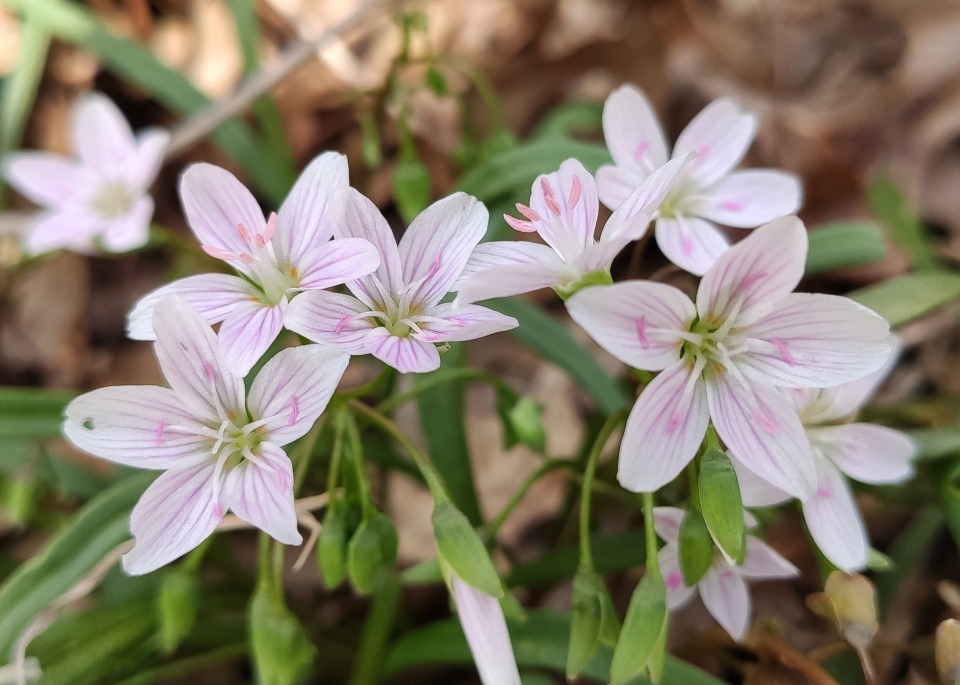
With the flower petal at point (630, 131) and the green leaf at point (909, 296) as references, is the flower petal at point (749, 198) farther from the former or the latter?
the green leaf at point (909, 296)

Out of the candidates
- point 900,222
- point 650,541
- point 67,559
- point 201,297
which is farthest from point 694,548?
point 900,222

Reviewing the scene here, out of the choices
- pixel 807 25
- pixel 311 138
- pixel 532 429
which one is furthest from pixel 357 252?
pixel 807 25

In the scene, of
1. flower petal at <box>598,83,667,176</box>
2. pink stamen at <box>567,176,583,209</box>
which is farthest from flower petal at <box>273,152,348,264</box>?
flower petal at <box>598,83,667,176</box>

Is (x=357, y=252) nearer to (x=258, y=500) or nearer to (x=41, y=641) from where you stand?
(x=258, y=500)

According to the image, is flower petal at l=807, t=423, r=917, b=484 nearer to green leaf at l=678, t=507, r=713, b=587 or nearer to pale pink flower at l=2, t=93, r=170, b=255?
green leaf at l=678, t=507, r=713, b=587

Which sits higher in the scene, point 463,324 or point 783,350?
point 463,324

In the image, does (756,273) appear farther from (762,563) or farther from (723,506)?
(762,563)
